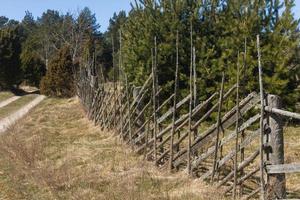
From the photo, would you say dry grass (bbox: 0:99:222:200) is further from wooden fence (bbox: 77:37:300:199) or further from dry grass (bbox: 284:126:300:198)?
dry grass (bbox: 284:126:300:198)

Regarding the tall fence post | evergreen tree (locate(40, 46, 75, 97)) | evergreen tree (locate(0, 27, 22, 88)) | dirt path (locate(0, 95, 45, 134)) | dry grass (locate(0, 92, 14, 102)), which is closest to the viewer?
the tall fence post

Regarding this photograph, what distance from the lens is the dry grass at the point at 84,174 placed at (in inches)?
290

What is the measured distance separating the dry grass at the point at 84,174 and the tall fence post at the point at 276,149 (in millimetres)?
737

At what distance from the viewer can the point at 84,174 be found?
29.1 feet

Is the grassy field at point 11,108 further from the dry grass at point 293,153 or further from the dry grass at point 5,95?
the dry grass at point 293,153

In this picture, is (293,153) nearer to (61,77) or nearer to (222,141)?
(222,141)

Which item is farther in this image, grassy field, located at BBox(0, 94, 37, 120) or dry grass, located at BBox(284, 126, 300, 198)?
grassy field, located at BBox(0, 94, 37, 120)

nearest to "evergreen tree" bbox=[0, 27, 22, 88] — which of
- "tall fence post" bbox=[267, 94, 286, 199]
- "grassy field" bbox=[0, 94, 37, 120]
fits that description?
"grassy field" bbox=[0, 94, 37, 120]

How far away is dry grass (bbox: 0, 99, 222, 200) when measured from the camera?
24.2ft

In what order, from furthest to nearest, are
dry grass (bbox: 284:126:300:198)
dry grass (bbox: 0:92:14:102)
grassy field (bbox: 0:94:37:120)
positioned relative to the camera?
dry grass (bbox: 0:92:14:102) < grassy field (bbox: 0:94:37:120) < dry grass (bbox: 284:126:300:198)

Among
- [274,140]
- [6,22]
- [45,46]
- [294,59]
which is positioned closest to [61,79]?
[294,59]

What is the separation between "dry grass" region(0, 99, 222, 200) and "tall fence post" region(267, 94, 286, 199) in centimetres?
74

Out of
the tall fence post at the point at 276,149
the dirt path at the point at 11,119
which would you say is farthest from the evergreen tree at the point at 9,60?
the tall fence post at the point at 276,149

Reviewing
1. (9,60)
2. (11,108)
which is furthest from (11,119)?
(9,60)
